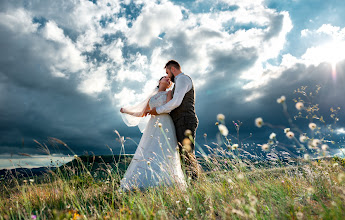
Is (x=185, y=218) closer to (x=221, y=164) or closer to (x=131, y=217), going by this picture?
(x=131, y=217)

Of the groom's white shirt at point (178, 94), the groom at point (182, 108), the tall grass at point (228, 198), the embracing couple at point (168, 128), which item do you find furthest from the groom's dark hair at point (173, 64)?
the tall grass at point (228, 198)

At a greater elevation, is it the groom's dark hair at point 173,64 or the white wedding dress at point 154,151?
the groom's dark hair at point 173,64

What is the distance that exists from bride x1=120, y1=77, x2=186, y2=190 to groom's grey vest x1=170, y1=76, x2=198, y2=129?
179 mm

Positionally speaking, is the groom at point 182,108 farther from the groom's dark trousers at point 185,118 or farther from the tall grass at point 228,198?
the tall grass at point 228,198

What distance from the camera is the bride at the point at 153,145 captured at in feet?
15.6

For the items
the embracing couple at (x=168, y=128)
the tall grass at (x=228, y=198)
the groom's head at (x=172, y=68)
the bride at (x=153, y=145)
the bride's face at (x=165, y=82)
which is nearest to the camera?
the tall grass at (x=228, y=198)

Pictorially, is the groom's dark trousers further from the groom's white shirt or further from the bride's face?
the bride's face

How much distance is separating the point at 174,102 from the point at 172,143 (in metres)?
0.95

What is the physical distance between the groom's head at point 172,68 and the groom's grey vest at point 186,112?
0.59m

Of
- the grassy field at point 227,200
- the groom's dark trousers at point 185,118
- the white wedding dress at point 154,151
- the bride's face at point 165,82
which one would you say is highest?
the bride's face at point 165,82

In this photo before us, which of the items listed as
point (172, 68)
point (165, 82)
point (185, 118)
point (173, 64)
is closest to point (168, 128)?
point (185, 118)

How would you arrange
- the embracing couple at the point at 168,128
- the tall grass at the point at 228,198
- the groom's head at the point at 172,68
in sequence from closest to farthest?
the tall grass at the point at 228,198 → the embracing couple at the point at 168,128 → the groom's head at the point at 172,68

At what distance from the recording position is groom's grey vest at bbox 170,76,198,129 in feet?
17.0

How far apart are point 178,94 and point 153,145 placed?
127 cm
